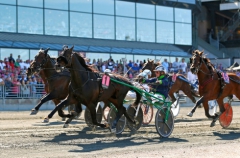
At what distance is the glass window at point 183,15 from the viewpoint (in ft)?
114


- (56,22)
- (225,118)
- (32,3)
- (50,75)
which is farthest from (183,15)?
(50,75)

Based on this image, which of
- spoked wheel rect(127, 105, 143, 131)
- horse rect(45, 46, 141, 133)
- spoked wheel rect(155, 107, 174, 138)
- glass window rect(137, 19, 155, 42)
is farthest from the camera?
glass window rect(137, 19, 155, 42)

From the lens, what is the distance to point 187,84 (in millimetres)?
19406

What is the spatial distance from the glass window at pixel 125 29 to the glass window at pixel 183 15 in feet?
14.2

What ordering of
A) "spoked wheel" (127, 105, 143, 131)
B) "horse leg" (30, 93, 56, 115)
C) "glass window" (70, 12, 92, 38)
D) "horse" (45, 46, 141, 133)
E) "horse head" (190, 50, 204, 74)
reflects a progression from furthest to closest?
"glass window" (70, 12, 92, 38)
"horse head" (190, 50, 204, 74)
"horse leg" (30, 93, 56, 115)
"spoked wheel" (127, 105, 143, 131)
"horse" (45, 46, 141, 133)

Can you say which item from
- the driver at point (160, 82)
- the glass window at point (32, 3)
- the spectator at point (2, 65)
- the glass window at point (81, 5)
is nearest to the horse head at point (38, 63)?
the driver at point (160, 82)

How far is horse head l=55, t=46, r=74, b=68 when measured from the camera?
35.4ft

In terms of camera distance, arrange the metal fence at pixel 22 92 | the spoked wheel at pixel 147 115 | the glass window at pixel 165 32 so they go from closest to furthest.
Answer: the spoked wheel at pixel 147 115 → the metal fence at pixel 22 92 → the glass window at pixel 165 32

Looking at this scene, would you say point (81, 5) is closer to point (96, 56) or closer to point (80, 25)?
point (80, 25)

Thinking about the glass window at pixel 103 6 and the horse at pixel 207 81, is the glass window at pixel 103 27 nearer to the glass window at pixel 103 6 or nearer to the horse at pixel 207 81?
the glass window at pixel 103 6

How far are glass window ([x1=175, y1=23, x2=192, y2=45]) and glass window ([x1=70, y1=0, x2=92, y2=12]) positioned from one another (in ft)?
26.0

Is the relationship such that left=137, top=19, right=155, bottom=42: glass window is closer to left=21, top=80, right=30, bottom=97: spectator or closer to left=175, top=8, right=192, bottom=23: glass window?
left=175, top=8, right=192, bottom=23: glass window

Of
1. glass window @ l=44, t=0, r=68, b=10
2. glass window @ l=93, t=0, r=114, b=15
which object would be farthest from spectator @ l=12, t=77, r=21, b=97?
glass window @ l=93, t=0, r=114, b=15

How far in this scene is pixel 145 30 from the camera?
32.6 m
